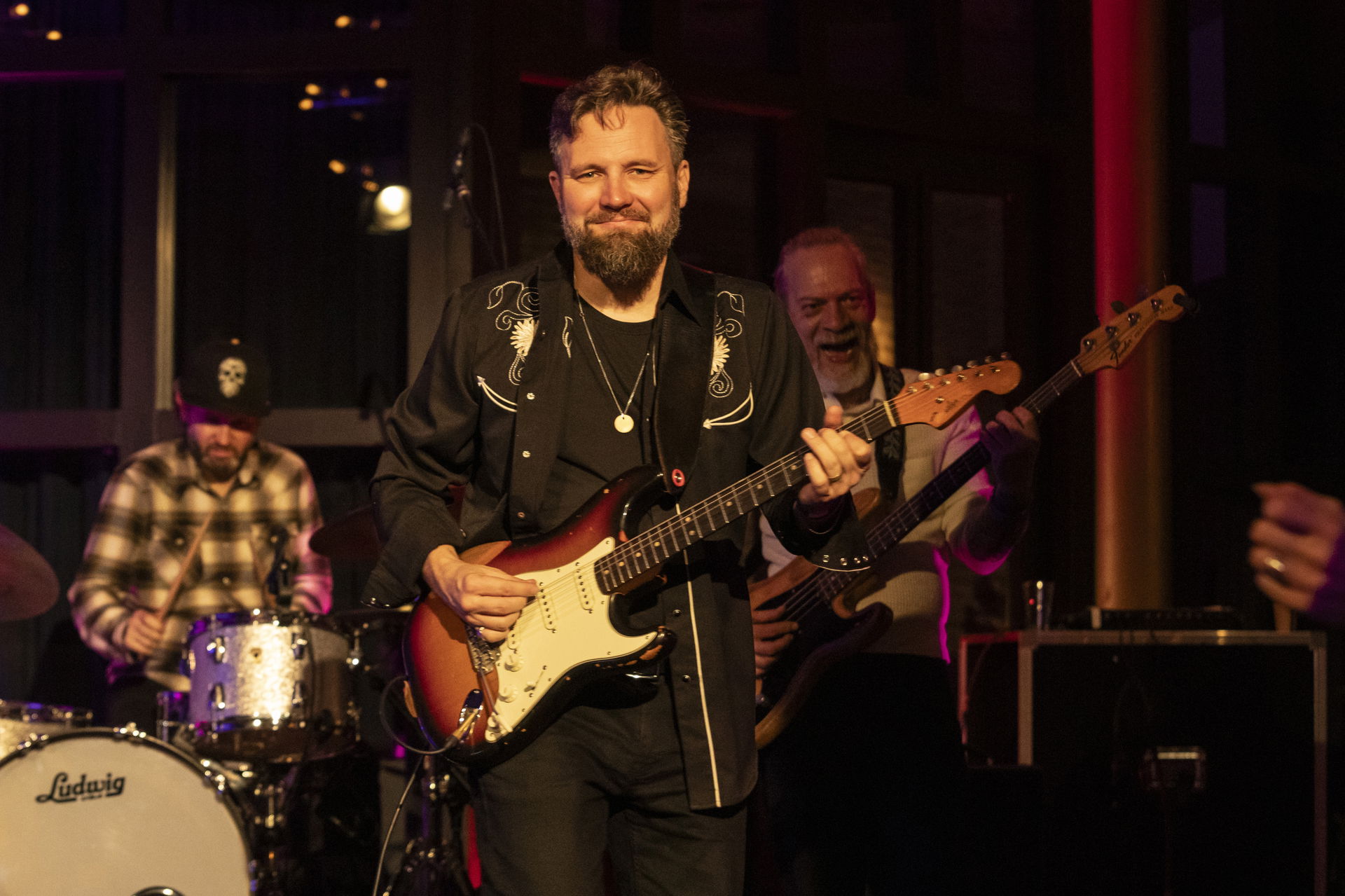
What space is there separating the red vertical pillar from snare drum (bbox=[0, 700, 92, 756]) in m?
4.31

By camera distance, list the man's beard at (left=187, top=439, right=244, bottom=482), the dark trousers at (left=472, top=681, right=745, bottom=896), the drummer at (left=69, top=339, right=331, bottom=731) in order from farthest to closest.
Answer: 1. the man's beard at (left=187, top=439, right=244, bottom=482)
2. the drummer at (left=69, top=339, right=331, bottom=731)
3. the dark trousers at (left=472, top=681, right=745, bottom=896)

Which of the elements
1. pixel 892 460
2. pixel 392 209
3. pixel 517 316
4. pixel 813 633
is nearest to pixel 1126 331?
pixel 892 460

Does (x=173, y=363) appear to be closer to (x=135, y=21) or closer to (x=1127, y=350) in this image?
(x=135, y=21)

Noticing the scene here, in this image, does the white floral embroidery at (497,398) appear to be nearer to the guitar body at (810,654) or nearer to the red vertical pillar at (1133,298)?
the guitar body at (810,654)

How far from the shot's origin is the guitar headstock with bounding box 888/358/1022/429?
262 cm

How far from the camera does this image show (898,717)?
10.9 feet

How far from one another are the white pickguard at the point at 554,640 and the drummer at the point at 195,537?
102 inches

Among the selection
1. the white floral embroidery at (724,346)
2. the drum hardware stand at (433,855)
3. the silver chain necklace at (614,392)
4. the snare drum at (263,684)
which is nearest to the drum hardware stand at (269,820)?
the snare drum at (263,684)

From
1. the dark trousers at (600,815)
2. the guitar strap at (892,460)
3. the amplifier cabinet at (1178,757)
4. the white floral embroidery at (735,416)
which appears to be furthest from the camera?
the amplifier cabinet at (1178,757)

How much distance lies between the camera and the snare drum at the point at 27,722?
3.99 metres

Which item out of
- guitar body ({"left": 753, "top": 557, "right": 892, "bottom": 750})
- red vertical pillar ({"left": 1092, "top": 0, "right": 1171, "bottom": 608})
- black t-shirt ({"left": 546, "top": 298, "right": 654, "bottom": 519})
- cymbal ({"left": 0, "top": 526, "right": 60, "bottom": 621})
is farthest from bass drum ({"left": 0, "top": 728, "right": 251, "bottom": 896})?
red vertical pillar ({"left": 1092, "top": 0, "right": 1171, "bottom": 608})

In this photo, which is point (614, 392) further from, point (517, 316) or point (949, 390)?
point (949, 390)

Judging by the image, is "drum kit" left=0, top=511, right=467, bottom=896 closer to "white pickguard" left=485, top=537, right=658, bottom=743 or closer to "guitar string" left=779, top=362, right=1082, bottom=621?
"guitar string" left=779, top=362, right=1082, bottom=621

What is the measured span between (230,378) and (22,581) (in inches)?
49.0
